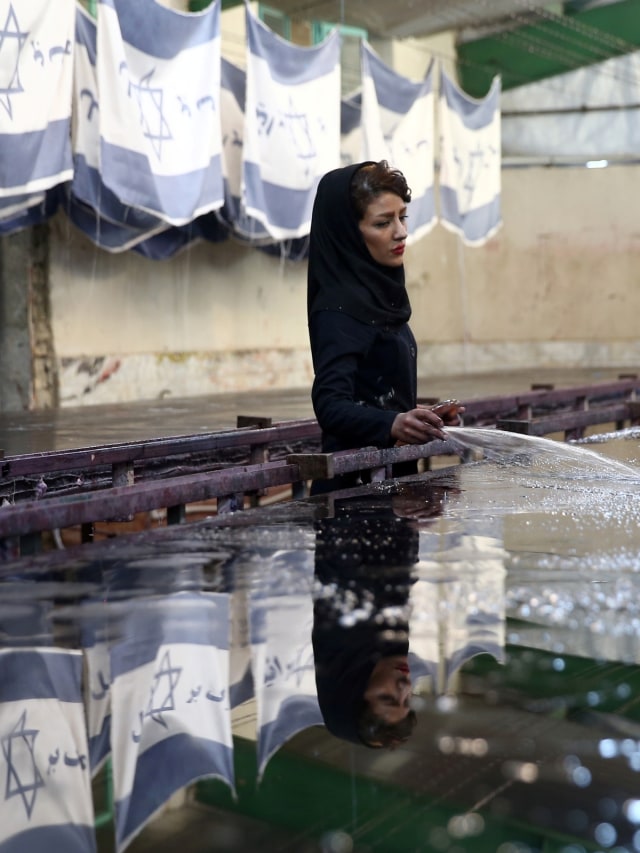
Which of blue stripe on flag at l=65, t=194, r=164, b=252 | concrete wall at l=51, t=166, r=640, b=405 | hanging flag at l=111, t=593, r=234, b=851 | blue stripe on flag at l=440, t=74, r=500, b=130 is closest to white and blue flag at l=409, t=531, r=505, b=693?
hanging flag at l=111, t=593, r=234, b=851

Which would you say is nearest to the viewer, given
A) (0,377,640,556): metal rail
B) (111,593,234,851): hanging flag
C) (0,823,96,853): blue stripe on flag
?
(0,823,96,853): blue stripe on flag

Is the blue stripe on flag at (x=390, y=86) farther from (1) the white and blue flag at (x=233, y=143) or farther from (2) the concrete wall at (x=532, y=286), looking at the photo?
(2) the concrete wall at (x=532, y=286)

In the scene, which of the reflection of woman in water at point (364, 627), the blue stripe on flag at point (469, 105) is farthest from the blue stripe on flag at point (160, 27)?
the reflection of woman in water at point (364, 627)

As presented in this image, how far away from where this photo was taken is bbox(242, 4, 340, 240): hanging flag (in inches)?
323

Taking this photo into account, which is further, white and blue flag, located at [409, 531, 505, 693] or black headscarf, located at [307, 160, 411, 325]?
black headscarf, located at [307, 160, 411, 325]

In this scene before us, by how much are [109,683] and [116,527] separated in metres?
5.03

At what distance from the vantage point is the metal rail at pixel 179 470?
7.11ft

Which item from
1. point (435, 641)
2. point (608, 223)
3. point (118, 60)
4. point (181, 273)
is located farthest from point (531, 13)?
point (435, 641)

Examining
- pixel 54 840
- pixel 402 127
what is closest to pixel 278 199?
pixel 402 127

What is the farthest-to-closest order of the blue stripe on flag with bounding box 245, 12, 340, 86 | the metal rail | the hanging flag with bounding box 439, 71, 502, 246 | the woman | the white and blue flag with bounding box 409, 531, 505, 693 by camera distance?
the hanging flag with bounding box 439, 71, 502, 246
the blue stripe on flag with bounding box 245, 12, 340, 86
the woman
the metal rail
the white and blue flag with bounding box 409, 531, 505, 693

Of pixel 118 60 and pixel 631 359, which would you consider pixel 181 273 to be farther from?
pixel 631 359

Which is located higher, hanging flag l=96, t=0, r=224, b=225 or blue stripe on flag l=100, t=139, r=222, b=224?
hanging flag l=96, t=0, r=224, b=225

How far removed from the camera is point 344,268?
2865 millimetres

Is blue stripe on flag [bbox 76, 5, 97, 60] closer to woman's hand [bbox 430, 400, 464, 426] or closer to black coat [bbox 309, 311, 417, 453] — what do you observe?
black coat [bbox 309, 311, 417, 453]
